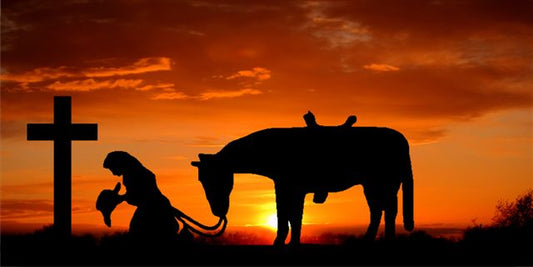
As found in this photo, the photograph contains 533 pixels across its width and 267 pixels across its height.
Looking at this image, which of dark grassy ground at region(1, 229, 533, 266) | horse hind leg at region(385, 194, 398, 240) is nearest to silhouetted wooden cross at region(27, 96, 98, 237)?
dark grassy ground at region(1, 229, 533, 266)

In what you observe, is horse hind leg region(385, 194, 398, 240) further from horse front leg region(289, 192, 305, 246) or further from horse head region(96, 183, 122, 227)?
horse head region(96, 183, 122, 227)

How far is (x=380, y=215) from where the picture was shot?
48.4ft

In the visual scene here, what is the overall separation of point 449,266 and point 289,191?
10.5 ft

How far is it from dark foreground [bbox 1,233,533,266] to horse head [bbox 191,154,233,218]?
1008mm

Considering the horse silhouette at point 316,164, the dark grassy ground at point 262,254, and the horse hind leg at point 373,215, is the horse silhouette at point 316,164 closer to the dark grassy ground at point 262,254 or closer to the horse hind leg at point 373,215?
the horse hind leg at point 373,215

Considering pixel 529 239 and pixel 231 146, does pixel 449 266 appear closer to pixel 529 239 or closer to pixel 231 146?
pixel 529 239

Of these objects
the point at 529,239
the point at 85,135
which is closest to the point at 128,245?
the point at 85,135

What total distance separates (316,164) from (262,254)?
232cm

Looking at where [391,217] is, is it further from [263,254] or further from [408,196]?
[263,254]

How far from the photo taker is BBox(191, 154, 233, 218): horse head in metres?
14.5

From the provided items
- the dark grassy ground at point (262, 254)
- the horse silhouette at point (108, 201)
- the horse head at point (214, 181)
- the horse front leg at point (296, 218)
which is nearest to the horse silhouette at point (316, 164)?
the horse head at point (214, 181)

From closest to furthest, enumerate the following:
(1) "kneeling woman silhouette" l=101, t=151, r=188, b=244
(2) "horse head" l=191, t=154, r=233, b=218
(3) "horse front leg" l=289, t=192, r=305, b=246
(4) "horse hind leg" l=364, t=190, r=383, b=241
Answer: (1) "kneeling woman silhouette" l=101, t=151, r=188, b=244
(3) "horse front leg" l=289, t=192, r=305, b=246
(2) "horse head" l=191, t=154, r=233, b=218
(4) "horse hind leg" l=364, t=190, r=383, b=241

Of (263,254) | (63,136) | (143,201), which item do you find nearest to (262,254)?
(263,254)

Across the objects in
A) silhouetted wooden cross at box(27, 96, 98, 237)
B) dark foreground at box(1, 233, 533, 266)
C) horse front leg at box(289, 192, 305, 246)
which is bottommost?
dark foreground at box(1, 233, 533, 266)
